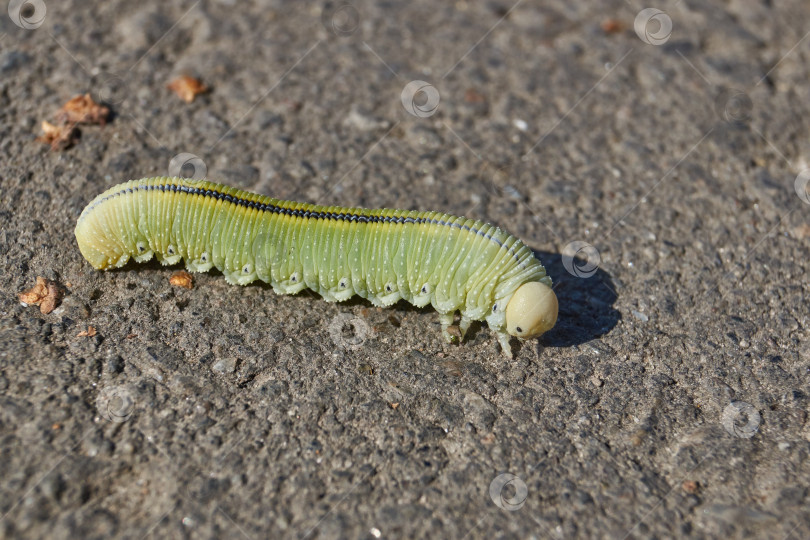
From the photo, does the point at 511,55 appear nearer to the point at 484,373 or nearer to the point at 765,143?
the point at 765,143

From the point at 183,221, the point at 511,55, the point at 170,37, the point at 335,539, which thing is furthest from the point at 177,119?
the point at 335,539
